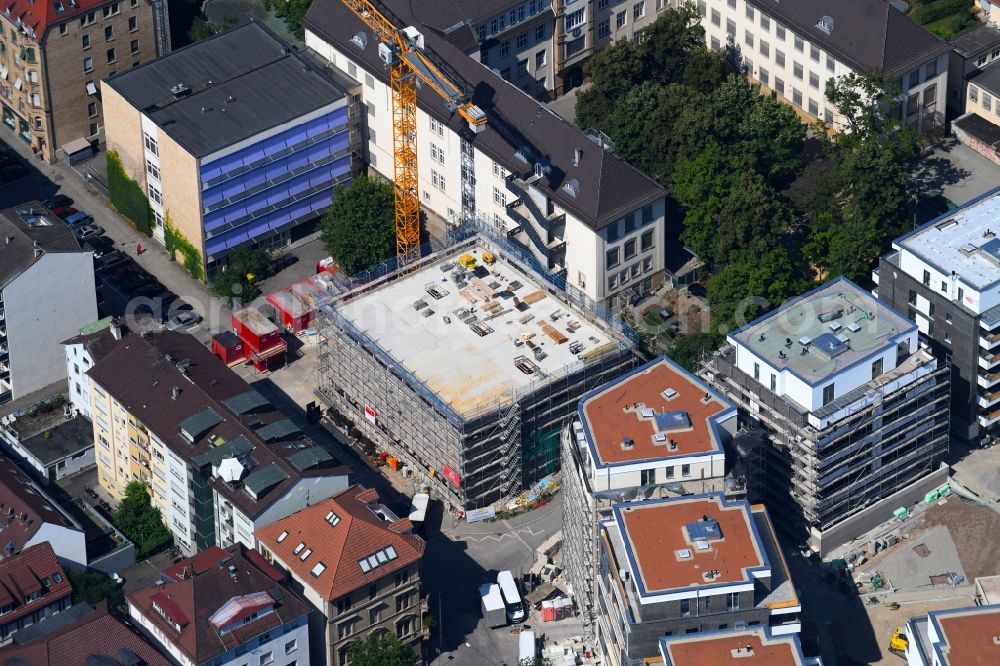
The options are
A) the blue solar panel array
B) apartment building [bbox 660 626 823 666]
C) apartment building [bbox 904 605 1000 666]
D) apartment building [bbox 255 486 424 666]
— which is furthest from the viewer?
apartment building [bbox 255 486 424 666]

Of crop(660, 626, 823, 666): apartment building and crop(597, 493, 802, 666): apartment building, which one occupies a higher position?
crop(597, 493, 802, 666): apartment building

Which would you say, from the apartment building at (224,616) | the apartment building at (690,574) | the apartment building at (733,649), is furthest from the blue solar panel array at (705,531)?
the apartment building at (224,616)

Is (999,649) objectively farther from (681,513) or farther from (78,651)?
(78,651)

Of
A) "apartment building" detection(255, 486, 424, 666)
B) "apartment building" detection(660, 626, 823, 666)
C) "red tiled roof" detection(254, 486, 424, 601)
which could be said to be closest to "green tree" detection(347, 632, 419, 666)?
"apartment building" detection(255, 486, 424, 666)

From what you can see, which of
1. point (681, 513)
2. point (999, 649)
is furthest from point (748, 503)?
point (999, 649)

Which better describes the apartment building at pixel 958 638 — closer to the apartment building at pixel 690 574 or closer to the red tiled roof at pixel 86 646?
the apartment building at pixel 690 574

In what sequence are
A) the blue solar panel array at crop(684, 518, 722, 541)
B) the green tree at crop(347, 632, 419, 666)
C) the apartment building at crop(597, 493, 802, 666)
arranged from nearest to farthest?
the apartment building at crop(597, 493, 802, 666) < the blue solar panel array at crop(684, 518, 722, 541) < the green tree at crop(347, 632, 419, 666)

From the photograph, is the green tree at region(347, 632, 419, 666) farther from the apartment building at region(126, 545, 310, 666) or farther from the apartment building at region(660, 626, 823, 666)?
the apartment building at region(660, 626, 823, 666)

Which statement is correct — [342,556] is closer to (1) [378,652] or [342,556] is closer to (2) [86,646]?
(1) [378,652]
